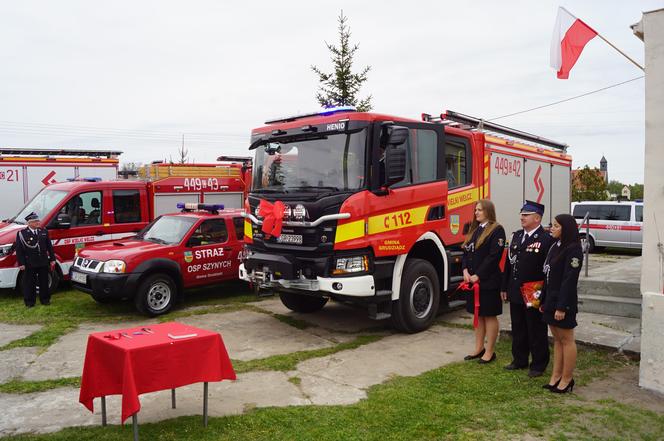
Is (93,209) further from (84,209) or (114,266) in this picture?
(114,266)

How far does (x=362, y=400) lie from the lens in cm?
526

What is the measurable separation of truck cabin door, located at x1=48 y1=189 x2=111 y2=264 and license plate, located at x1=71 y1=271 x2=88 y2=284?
1.93 meters

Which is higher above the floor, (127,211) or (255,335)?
(127,211)

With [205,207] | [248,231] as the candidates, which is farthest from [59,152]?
[248,231]

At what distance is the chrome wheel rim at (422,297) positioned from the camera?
784 centimetres

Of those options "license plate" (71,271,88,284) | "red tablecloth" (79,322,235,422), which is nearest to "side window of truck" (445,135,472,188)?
"red tablecloth" (79,322,235,422)

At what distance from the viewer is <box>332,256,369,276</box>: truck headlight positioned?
6.99 metres

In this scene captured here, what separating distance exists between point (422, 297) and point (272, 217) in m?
2.44

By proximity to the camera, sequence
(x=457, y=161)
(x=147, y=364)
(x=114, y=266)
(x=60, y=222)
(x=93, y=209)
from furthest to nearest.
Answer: (x=93, y=209) < (x=60, y=222) < (x=114, y=266) < (x=457, y=161) < (x=147, y=364)

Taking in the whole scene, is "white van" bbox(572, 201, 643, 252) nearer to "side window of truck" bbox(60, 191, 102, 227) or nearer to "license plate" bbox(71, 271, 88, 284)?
"side window of truck" bbox(60, 191, 102, 227)

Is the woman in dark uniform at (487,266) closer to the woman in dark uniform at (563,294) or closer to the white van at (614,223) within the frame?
the woman in dark uniform at (563,294)

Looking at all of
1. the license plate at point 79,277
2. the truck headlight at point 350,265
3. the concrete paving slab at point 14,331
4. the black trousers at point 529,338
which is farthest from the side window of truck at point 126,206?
the black trousers at point 529,338

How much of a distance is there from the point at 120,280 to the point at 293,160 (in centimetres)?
344

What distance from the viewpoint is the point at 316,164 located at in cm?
733
